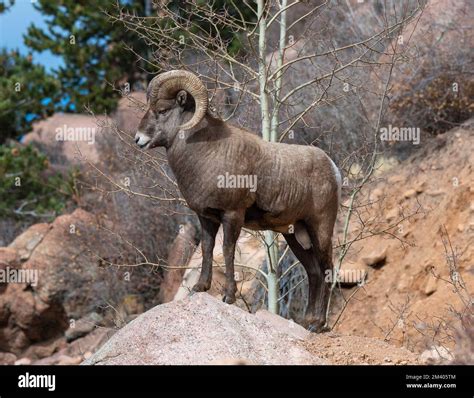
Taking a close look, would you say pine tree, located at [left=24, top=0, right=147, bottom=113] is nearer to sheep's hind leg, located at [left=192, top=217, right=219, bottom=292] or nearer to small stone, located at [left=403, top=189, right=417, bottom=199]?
small stone, located at [left=403, top=189, right=417, bottom=199]

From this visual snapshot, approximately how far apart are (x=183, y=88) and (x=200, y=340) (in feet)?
7.95

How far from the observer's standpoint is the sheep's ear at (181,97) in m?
8.69

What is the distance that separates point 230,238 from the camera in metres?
8.66

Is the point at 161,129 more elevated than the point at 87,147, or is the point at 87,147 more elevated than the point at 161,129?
the point at 87,147

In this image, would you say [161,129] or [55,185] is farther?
[55,185]

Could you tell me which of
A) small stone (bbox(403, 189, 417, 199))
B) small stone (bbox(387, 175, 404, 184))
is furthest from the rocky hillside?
small stone (bbox(387, 175, 404, 184))

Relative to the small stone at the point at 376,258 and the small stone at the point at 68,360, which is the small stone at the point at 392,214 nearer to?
the small stone at the point at 376,258

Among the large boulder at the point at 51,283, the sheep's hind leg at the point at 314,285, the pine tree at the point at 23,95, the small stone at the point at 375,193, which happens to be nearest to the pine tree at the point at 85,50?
the pine tree at the point at 23,95

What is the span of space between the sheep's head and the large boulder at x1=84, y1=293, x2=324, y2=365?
1.61 meters

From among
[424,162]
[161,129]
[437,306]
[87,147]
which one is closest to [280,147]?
[161,129]

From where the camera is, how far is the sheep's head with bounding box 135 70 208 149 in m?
8.62

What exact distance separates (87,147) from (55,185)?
10.8ft

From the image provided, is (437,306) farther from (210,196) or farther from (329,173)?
(210,196)

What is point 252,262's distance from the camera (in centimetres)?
1602
